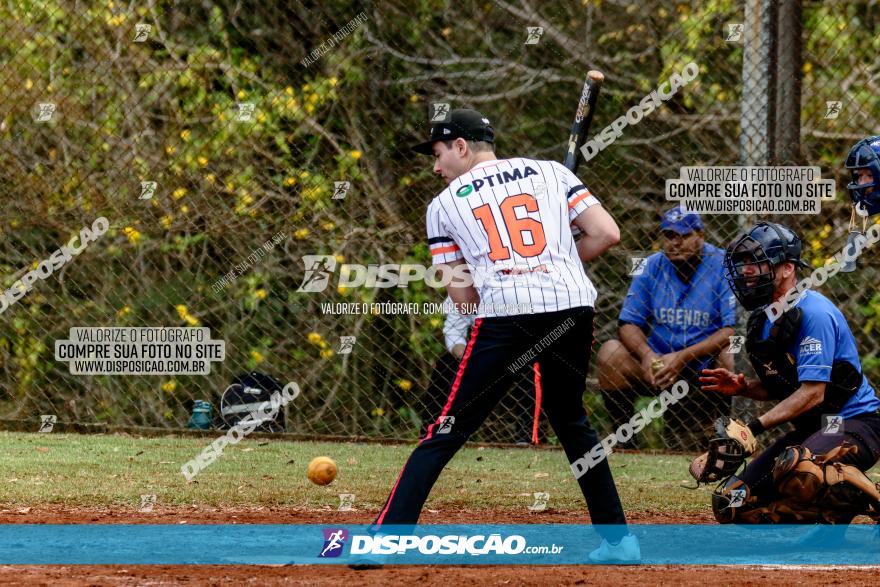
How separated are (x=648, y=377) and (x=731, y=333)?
58cm

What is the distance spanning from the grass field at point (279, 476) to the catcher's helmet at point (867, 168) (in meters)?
1.74

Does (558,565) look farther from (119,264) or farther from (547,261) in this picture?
(119,264)

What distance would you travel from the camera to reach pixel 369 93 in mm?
9539

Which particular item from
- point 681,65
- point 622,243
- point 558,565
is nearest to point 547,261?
point 558,565

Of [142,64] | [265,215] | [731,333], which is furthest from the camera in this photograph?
[142,64]

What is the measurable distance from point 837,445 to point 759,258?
84 cm

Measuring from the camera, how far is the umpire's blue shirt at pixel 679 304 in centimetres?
774

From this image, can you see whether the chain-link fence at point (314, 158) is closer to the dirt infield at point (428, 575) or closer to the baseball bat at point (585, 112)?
the baseball bat at point (585, 112)

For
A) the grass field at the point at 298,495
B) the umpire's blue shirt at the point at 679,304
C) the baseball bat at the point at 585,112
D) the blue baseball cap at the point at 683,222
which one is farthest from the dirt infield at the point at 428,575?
the blue baseball cap at the point at 683,222

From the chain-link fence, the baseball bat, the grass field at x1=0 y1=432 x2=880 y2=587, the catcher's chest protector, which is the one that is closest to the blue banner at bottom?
the grass field at x1=0 y1=432 x2=880 y2=587

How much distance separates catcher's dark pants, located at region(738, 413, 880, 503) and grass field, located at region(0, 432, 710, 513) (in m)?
0.78

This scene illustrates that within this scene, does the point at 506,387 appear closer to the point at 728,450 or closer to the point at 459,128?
the point at 459,128

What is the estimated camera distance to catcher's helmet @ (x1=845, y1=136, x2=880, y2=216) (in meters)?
5.29

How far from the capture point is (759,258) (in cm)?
518
